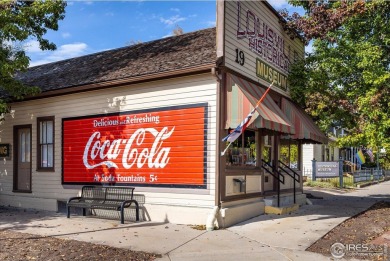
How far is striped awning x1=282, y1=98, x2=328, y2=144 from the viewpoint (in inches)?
509

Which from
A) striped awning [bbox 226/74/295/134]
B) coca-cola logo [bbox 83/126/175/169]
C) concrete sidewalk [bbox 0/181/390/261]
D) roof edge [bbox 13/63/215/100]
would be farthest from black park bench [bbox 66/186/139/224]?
striped awning [bbox 226/74/295/134]

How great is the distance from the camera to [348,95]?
12508 mm

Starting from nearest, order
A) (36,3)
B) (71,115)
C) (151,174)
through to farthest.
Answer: (151,174) → (36,3) → (71,115)

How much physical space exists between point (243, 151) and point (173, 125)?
2059mm

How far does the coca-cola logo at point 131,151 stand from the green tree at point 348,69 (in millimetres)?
5519

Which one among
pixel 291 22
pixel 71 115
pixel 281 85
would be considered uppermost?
→ pixel 291 22

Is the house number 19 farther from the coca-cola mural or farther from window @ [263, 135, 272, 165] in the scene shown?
window @ [263, 135, 272, 165]

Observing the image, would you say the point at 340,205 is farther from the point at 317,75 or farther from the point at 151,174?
the point at 151,174

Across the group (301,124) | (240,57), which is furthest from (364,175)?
(240,57)

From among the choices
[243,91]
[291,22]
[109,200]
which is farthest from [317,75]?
[109,200]

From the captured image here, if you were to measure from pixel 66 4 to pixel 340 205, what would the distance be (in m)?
11.3

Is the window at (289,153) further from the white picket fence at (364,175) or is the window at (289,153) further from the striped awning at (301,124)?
the white picket fence at (364,175)

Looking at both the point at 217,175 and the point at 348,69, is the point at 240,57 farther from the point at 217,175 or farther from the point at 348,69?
the point at 348,69

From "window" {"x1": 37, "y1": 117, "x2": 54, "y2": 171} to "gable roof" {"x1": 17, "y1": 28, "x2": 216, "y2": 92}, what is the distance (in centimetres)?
114
